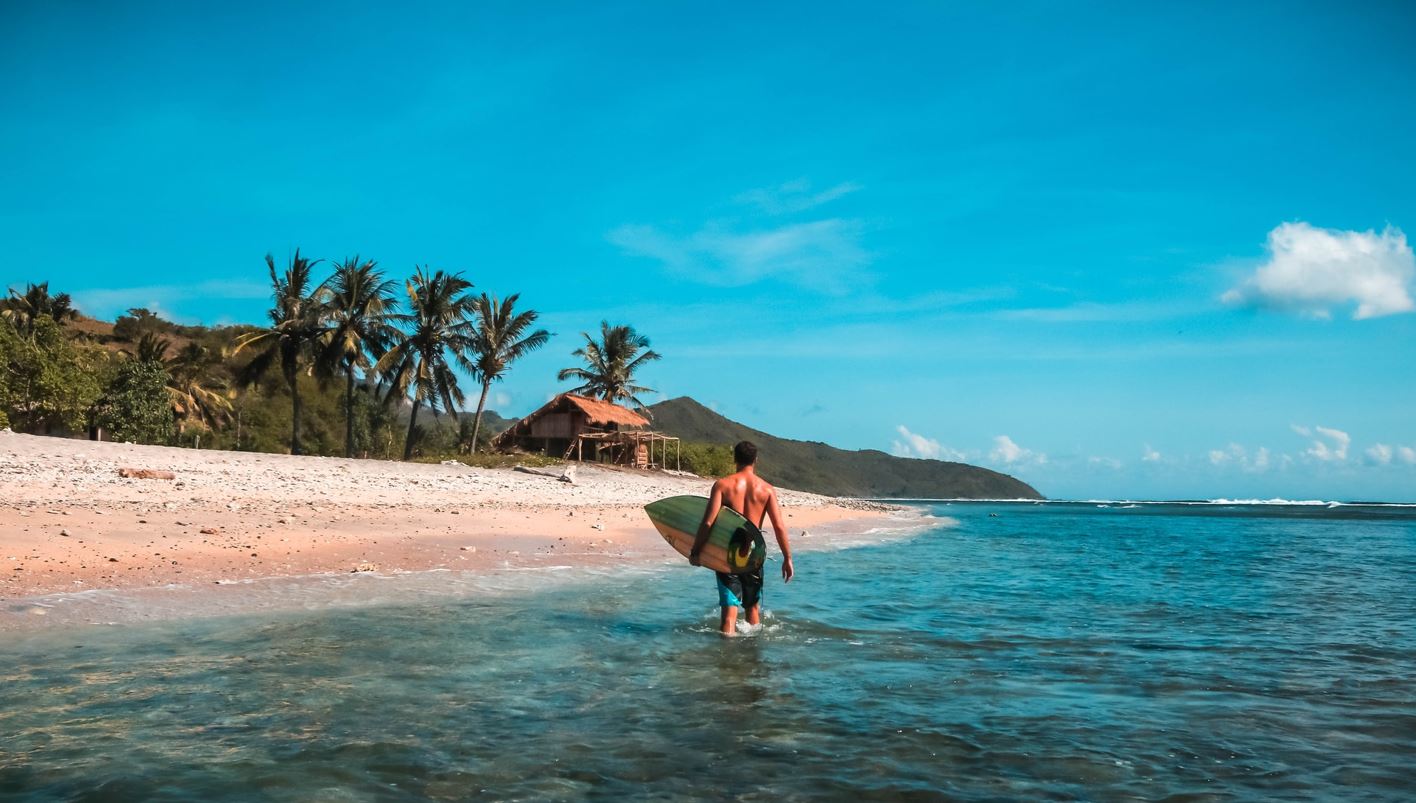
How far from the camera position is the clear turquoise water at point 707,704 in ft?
15.1

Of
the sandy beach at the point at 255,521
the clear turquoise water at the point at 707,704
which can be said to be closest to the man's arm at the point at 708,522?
the clear turquoise water at the point at 707,704

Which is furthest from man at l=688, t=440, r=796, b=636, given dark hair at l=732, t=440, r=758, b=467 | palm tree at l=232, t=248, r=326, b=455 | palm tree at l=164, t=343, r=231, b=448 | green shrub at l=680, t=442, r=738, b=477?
palm tree at l=164, t=343, r=231, b=448

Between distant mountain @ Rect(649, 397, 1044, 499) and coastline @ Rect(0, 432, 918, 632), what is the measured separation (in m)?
108

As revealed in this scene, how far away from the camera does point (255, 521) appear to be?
47.4 feet

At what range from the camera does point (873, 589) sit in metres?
13.1

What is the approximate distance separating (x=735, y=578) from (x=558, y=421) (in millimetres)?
42713

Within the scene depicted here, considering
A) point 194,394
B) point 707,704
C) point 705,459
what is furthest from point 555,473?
point 194,394

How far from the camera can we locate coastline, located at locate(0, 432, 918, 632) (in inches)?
394

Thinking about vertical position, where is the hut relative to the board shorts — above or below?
above

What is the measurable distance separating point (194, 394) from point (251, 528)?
49.7m

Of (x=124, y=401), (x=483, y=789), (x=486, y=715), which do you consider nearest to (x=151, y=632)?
(x=486, y=715)

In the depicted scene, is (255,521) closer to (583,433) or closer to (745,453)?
(745,453)

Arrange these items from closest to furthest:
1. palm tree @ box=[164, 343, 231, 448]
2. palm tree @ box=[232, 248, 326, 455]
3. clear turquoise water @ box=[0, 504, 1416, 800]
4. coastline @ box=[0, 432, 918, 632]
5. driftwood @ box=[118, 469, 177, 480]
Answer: clear turquoise water @ box=[0, 504, 1416, 800] < coastline @ box=[0, 432, 918, 632] < driftwood @ box=[118, 469, 177, 480] < palm tree @ box=[232, 248, 326, 455] < palm tree @ box=[164, 343, 231, 448]

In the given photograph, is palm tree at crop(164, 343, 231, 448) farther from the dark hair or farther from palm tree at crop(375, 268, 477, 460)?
the dark hair
